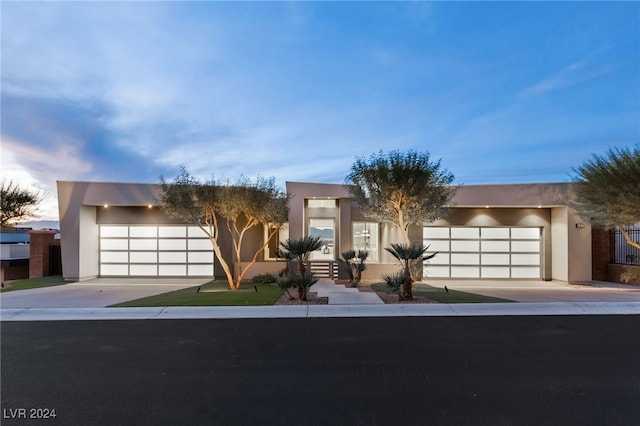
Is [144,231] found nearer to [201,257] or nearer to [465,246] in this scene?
[201,257]

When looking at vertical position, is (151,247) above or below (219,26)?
below

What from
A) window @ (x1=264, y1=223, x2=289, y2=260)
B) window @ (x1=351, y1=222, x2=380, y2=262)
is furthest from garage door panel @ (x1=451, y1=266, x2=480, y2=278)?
window @ (x1=264, y1=223, x2=289, y2=260)

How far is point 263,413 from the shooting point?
3518mm

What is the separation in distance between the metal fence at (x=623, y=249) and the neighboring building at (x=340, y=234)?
180 centimetres

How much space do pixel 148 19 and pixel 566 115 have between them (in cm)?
2970

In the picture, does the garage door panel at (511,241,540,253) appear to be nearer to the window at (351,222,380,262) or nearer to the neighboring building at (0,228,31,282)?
the window at (351,222,380,262)

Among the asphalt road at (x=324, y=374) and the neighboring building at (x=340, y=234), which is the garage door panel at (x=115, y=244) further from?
the asphalt road at (x=324, y=374)

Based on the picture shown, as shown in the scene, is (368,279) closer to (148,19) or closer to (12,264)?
(148,19)

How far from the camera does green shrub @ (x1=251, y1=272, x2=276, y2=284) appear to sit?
49.0 ft

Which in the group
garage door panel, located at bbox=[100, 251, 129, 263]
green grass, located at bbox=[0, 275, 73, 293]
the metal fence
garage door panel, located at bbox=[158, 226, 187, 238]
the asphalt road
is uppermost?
garage door panel, located at bbox=[158, 226, 187, 238]

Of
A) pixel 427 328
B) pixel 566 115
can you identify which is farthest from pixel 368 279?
pixel 566 115

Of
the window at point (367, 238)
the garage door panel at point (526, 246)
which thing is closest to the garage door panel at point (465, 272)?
the garage door panel at point (526, 246)

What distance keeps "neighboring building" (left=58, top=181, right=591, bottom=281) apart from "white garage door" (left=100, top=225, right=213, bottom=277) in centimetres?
5

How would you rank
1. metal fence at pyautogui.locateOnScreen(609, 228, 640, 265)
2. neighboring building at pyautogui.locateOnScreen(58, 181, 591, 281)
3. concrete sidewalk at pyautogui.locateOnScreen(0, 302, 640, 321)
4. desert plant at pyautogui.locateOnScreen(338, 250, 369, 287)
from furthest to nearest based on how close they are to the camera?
neighboring building at pyautogui.locateOnScreen(58, 181, 591, 281), metal fence at pyautogui.locateOnScreen(609, 228, 640, 265), desert plant at pyautogui.locateOnScreen(338, 250, 369, 287), concrete sidewalk at pyautogui.locateOnScreen(0, 302, 640, 321)
